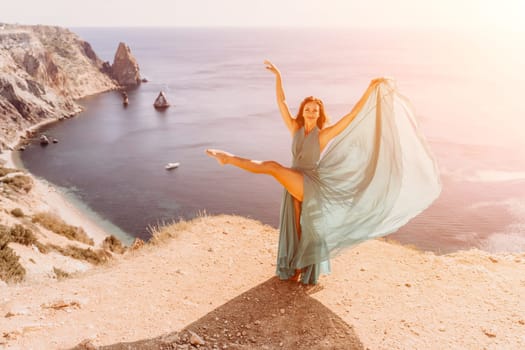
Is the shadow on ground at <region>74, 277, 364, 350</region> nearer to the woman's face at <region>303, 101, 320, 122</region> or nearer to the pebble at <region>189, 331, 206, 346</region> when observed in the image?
the pebble at <region>189, 331, 206, 346</region>

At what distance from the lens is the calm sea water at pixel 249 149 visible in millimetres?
35938

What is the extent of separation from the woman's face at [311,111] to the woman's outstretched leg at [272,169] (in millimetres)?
880

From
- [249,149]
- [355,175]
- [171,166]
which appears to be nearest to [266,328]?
[355,175]

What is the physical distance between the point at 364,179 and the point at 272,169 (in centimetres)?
155

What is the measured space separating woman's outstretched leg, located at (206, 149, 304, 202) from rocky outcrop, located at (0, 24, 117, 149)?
53641 mm

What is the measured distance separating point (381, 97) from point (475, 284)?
3.78 m

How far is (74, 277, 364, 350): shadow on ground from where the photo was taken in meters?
5.47

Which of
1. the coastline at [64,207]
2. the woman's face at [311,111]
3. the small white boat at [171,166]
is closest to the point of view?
the woman's face at [311,111]

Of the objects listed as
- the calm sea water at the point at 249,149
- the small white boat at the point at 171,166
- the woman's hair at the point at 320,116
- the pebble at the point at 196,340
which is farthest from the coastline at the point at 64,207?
the woman's hair at the point at 320,116

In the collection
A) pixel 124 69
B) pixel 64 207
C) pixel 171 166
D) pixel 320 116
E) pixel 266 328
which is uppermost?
pixel 320 116

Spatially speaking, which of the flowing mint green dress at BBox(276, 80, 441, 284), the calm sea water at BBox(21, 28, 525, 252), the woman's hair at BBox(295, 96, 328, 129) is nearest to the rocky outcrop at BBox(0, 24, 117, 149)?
the calm sea water at BBox(21, 28, 525, 252)

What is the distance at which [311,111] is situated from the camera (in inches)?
252

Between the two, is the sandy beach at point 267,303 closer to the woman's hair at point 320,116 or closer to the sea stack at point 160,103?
the woman's hair at point 320,116

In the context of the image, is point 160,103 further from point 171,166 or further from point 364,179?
point 364,179
